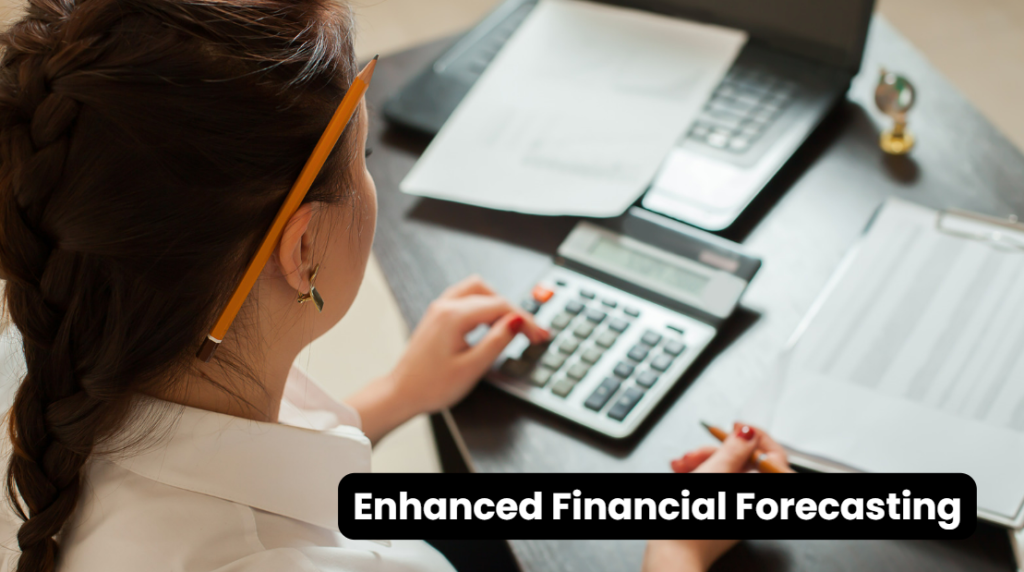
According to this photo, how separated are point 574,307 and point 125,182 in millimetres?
431

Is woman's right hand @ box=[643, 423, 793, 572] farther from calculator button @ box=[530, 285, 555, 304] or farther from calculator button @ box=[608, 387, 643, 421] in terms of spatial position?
calculator button @ box=[530, 285, 555, 304]


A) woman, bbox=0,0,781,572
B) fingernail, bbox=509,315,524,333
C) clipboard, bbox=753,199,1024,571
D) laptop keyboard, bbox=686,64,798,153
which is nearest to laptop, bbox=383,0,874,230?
laptop keyboard, bbox=686,64,798,153

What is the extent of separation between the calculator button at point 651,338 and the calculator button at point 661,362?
0.05 ft

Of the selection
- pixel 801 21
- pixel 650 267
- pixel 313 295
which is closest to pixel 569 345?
pixel 650 267

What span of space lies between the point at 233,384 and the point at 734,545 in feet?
1.24

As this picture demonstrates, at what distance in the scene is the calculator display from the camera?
764 millimetres

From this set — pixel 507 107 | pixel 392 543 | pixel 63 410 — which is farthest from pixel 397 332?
pixel 63 410

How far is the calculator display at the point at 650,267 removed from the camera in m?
0.76

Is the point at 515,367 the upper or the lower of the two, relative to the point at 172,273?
lower

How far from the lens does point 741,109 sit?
95 cm

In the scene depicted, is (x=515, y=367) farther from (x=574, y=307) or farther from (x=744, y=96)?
(x=744, y=96)

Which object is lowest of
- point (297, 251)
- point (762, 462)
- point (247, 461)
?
point (762, 462)

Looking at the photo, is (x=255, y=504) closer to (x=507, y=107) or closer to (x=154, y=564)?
(x=154, y=564)

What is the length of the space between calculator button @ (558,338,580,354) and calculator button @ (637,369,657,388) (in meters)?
0.06
